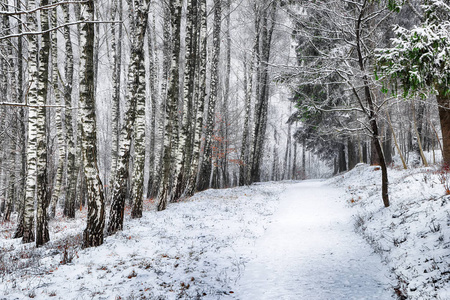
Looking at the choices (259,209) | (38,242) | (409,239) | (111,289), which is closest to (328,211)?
(259,209)

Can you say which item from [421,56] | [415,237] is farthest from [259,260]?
[421,56]

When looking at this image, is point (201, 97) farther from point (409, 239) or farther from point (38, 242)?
point (409, 239)

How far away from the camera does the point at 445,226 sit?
4.35 m

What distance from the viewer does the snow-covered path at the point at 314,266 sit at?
13.3 feet

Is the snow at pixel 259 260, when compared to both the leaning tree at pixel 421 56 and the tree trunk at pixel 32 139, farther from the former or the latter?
the leaning tree at pixel 421 56

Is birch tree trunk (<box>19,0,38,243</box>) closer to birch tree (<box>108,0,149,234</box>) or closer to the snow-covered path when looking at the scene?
birch tree (<box>108,0,149,234</box>)

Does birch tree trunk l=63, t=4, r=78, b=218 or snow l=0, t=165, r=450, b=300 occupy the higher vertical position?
birch tree trunk l=63, t=4, r=78, b=218

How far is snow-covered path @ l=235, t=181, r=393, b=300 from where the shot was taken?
4.07 meters

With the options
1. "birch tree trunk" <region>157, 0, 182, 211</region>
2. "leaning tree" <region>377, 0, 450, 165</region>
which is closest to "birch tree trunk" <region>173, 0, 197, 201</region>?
"birch tree trunk" <region>157, 0, 182, 211</region>

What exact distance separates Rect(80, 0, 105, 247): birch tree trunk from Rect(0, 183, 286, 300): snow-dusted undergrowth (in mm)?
423

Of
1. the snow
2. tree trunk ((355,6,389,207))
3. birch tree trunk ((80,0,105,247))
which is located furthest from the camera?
tree trunk ((355,6,389,207))

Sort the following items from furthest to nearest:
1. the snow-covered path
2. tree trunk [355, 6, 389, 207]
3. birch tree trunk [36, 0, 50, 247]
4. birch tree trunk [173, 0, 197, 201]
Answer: birch tree trunk [173, 0, 197, 201], birch tree trunk [36, 0, 50, 247], tree trunk [355, 6, 389, 207], the snow-covered path

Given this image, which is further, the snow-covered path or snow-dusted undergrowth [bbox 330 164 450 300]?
the snow-covered path

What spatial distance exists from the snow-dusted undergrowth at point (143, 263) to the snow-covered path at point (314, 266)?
1.27 ft
